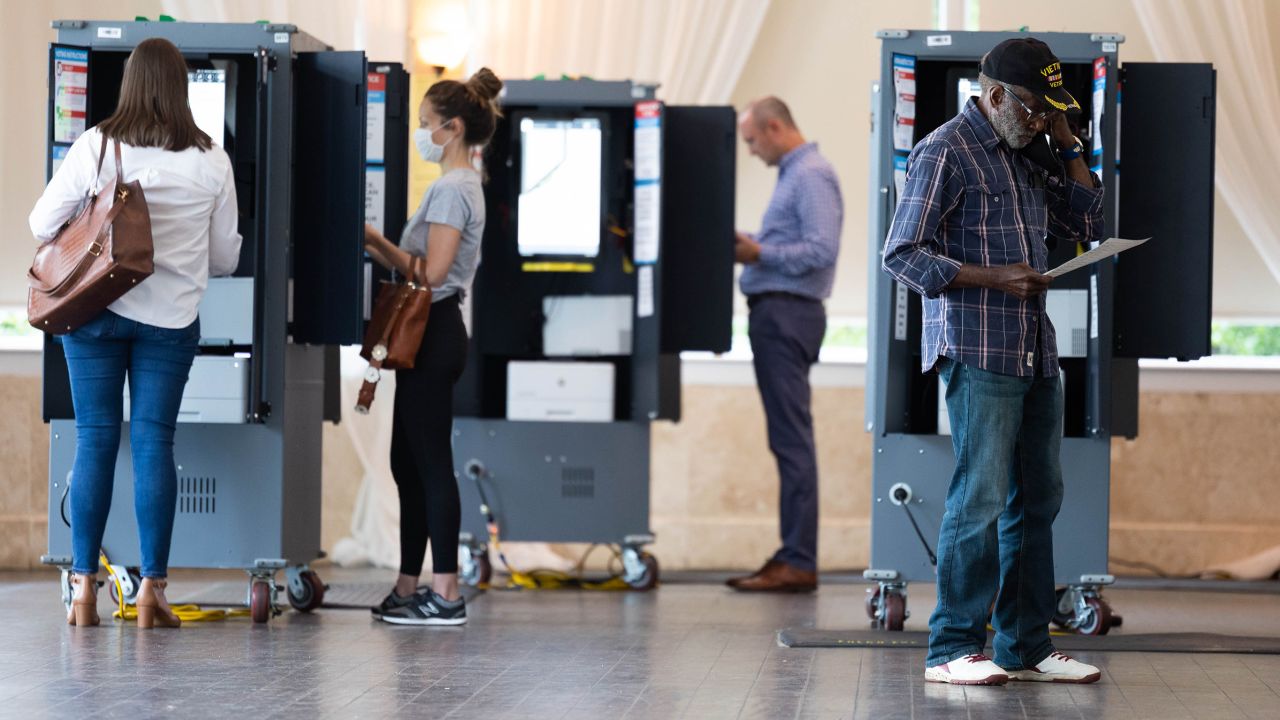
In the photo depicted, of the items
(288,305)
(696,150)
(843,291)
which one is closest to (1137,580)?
(843,291)

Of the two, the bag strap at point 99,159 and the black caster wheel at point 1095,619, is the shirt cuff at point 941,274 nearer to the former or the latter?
the black caster wheel at point 1095,619

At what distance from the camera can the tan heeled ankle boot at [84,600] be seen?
4.41 metres

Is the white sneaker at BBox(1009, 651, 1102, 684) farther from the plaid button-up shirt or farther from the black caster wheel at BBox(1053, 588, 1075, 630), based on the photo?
the black caster wheel at BBox(1053, 588, 1075, 630)

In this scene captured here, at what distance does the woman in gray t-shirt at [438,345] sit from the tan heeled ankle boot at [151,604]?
2.08 ft

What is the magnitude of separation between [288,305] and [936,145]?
2031 millimetres

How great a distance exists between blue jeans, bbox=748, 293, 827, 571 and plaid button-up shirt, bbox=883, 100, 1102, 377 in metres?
2.14

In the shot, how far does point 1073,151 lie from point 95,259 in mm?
2433

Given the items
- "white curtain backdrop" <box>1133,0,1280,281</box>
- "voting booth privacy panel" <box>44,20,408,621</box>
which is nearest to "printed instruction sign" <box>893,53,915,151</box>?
"voting booth privacy panel" <box>44,20,408,621</box>

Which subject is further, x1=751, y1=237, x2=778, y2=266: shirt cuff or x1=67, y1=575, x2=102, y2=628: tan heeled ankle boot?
x1=751, y1=237, x2=778, y2=266: shirt cuff

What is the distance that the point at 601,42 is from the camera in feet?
21.9

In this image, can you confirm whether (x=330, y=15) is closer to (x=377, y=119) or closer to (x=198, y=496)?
(x=377, y=119)

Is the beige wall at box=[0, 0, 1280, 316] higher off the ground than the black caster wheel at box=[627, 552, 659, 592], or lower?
higher

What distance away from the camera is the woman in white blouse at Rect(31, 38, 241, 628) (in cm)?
422

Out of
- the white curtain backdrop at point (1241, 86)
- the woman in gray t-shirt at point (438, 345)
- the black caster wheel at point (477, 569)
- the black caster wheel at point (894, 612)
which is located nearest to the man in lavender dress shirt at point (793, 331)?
the black caster wheel at point (477, 569)
